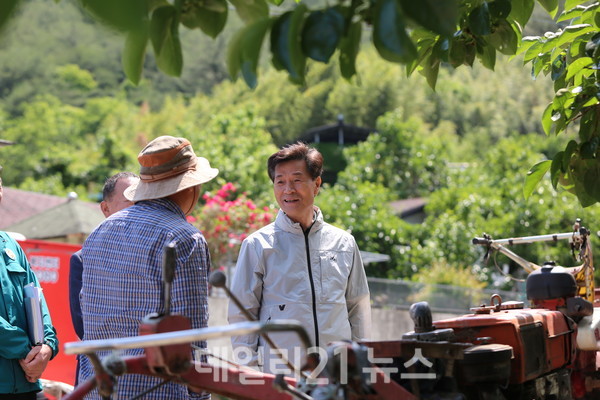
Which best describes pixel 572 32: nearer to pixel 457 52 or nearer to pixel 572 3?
pixel 572 3

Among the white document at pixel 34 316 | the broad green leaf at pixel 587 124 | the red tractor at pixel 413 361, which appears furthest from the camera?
the white document at pixel 34 316

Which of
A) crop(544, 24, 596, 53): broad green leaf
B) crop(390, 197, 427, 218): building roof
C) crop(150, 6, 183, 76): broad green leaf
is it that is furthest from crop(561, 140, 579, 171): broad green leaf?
crop(390, 197, 427, 218): building roof

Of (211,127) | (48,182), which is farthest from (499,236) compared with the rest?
(48,182)

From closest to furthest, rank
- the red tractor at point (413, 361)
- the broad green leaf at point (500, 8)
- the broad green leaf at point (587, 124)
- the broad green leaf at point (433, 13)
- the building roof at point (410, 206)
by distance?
the broad green leaf at point (433, 13), the red tractor at point (413, 361), the broad green leaf at point (500, 8), the broad green leaf at point (587, 124), the building roof at point (410, 206)

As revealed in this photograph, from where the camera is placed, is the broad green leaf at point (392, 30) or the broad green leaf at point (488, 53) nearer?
the broad green leaf at point (392, 30)

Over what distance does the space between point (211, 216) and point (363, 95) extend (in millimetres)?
57117

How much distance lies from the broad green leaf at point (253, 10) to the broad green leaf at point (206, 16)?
0.17 feet

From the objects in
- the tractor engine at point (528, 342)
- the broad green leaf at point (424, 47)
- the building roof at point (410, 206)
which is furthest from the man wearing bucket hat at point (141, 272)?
the building roof at point (410, 206)

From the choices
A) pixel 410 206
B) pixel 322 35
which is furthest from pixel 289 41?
pixel 410 206

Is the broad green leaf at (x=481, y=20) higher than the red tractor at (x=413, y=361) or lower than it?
higher

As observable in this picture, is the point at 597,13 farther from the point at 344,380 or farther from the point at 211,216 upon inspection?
the point at 211,216

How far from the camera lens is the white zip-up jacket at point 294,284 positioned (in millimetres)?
4180

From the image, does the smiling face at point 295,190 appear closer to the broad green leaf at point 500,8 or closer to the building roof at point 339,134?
the broad green leaf at point 500,8

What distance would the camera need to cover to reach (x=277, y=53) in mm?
2271
